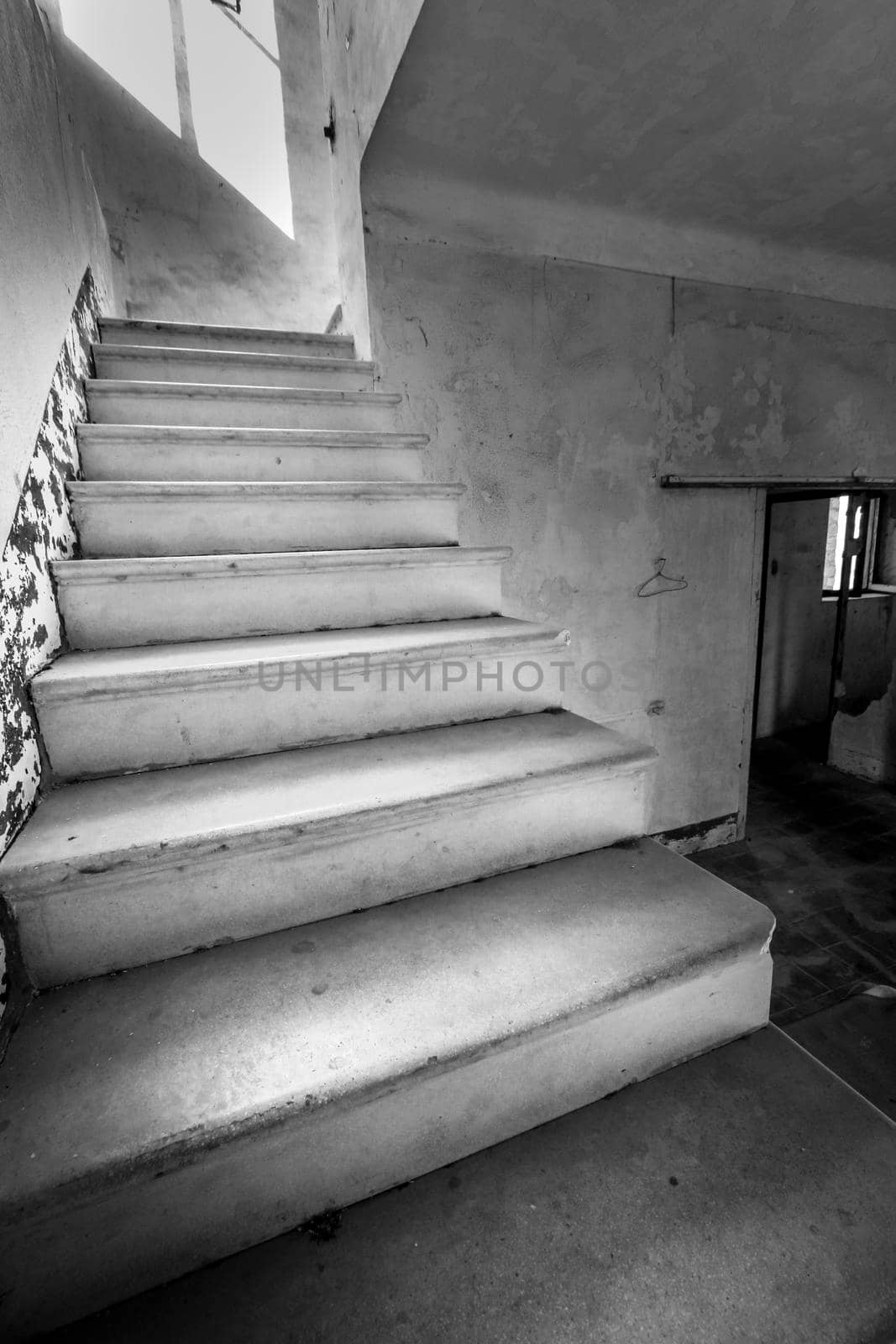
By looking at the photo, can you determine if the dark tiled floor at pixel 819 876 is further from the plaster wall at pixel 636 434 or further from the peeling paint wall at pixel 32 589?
the peeling paint wall at pixel 32 589

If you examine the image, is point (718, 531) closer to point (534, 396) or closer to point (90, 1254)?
point (534, 396)

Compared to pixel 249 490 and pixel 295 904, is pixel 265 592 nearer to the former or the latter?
pixel 249 490

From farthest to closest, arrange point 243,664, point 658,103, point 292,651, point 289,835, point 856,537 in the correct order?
point 856,537 → point 658,103 → point 292,651 → point 243,664 → point 289,835

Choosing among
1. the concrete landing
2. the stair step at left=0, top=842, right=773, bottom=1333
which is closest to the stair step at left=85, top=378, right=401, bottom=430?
the stair step at left=0, top=842, right=773, bottom=1333

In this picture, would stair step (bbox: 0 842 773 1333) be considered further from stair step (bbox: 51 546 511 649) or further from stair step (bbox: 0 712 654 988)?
stair step (bbox: 51 546 511 649)

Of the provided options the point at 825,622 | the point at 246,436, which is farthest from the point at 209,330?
the point at 825,622

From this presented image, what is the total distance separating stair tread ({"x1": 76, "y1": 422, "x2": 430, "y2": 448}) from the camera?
66.1 inches

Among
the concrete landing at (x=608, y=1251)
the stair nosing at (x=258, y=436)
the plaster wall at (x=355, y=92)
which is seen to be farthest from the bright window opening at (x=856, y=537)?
the concrete landing at (x=608, y=1251)

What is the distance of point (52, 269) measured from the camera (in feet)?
5.42

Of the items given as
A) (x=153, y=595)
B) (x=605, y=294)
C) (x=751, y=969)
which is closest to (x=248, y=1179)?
(x=751, y=969)

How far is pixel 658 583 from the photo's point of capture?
9.84 feet

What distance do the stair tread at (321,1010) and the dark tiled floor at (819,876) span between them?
1930mm

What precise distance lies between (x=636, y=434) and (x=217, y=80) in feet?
11.9

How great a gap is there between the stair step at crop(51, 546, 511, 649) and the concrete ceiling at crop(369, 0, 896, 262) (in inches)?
56.3
